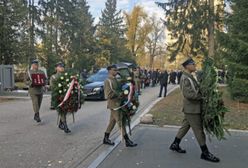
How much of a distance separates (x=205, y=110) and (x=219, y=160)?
0.95 meters

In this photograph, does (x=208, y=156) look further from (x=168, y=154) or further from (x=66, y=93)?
(x=66, y=93)

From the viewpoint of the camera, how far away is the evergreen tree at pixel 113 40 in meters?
54.3

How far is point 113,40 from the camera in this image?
183ft

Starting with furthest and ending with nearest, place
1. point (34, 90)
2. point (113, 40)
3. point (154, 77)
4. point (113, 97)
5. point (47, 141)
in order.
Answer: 1. point (113, 40)
2. point (154, 77)
3. point (34, 90)
4. point (47, 141)
5. point (113, 97)

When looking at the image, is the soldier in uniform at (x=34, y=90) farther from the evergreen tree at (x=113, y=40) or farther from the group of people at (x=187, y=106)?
the evergreen tree at (x=113, y=40)

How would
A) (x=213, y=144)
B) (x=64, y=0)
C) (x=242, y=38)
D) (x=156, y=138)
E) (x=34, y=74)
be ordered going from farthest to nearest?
(x=64, y=0), (x=242, y=38), (x=34, y=74), (x=156, y=138), (x=213, y=144)

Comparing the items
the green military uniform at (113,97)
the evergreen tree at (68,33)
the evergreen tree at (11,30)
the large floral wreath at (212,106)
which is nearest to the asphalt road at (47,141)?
the green military uniform at (113,97)

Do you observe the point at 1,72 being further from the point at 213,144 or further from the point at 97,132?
the point at 213,144

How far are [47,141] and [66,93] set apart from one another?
4.83 feet

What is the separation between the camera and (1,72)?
23.9m

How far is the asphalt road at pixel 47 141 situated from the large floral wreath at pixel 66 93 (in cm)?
67

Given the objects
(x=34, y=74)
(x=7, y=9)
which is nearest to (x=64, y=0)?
(x=7, y=9)

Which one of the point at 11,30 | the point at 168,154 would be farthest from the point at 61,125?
the point at 11,30

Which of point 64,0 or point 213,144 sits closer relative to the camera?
point 213,144
